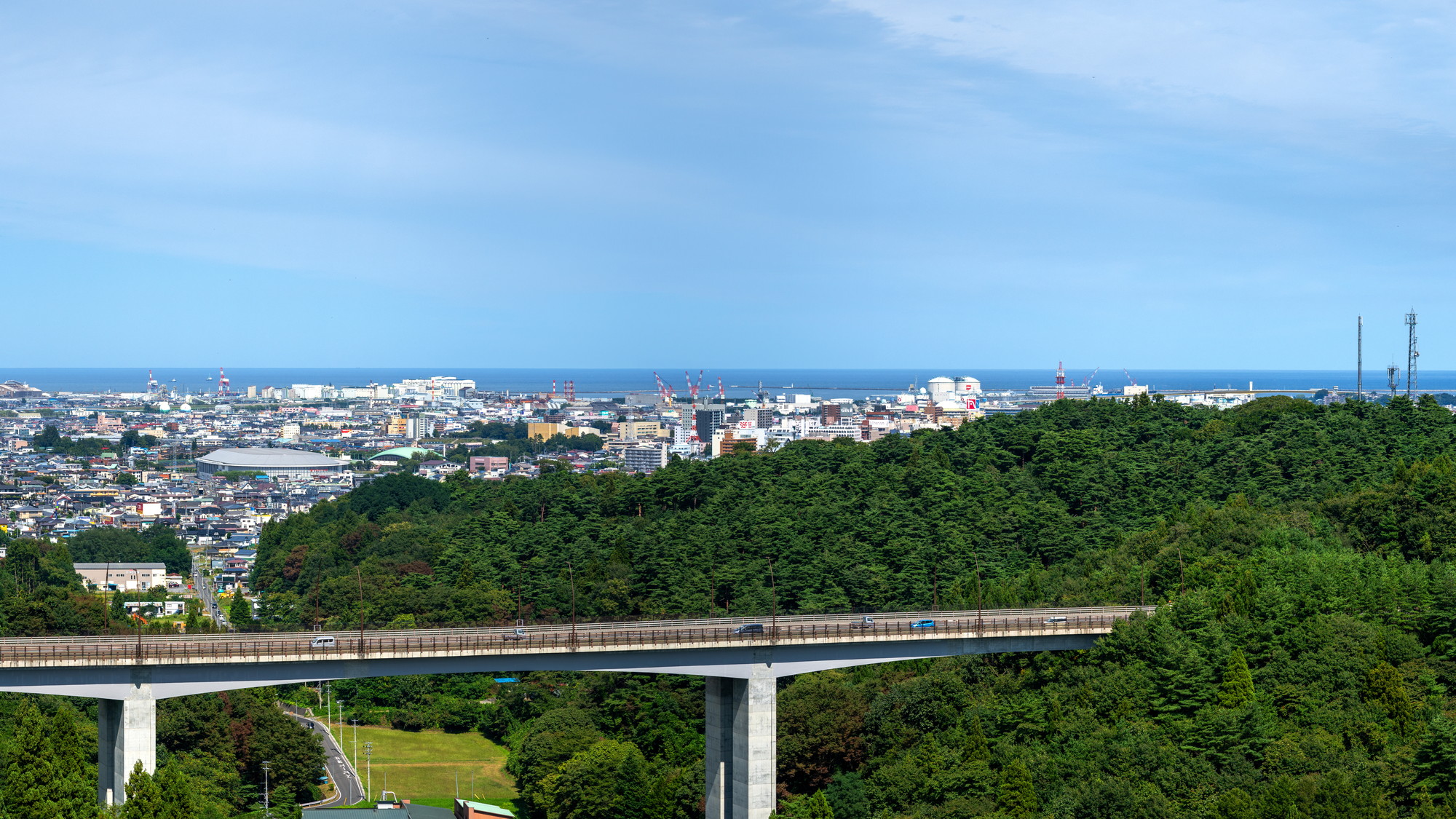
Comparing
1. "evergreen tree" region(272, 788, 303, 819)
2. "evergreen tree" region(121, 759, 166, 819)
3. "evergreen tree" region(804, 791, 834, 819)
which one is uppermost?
"evergreen tree" region(121, 759, 166, 819)

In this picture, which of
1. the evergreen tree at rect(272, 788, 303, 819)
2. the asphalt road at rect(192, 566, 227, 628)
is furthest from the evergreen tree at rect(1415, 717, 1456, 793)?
the asphalt road at rect(192, 566, 227, 628)

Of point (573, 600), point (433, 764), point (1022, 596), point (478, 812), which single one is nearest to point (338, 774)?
point (433, 764)

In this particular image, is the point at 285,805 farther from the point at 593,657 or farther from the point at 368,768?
the point at 593,657

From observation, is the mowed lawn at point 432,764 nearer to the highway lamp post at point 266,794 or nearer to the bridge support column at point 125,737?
the highway lamp post at point 266,794

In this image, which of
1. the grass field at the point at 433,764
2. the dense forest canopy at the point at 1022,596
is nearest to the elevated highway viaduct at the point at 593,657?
the dense forest canopy at the point at 1022,596

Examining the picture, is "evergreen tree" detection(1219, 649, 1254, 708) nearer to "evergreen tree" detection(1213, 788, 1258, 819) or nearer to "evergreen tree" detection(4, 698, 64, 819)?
"evergreen tree" detection(1213, 788, 1258, 819)

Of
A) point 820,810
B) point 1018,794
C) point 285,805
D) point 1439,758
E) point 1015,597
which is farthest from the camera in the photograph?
point 1015,597
